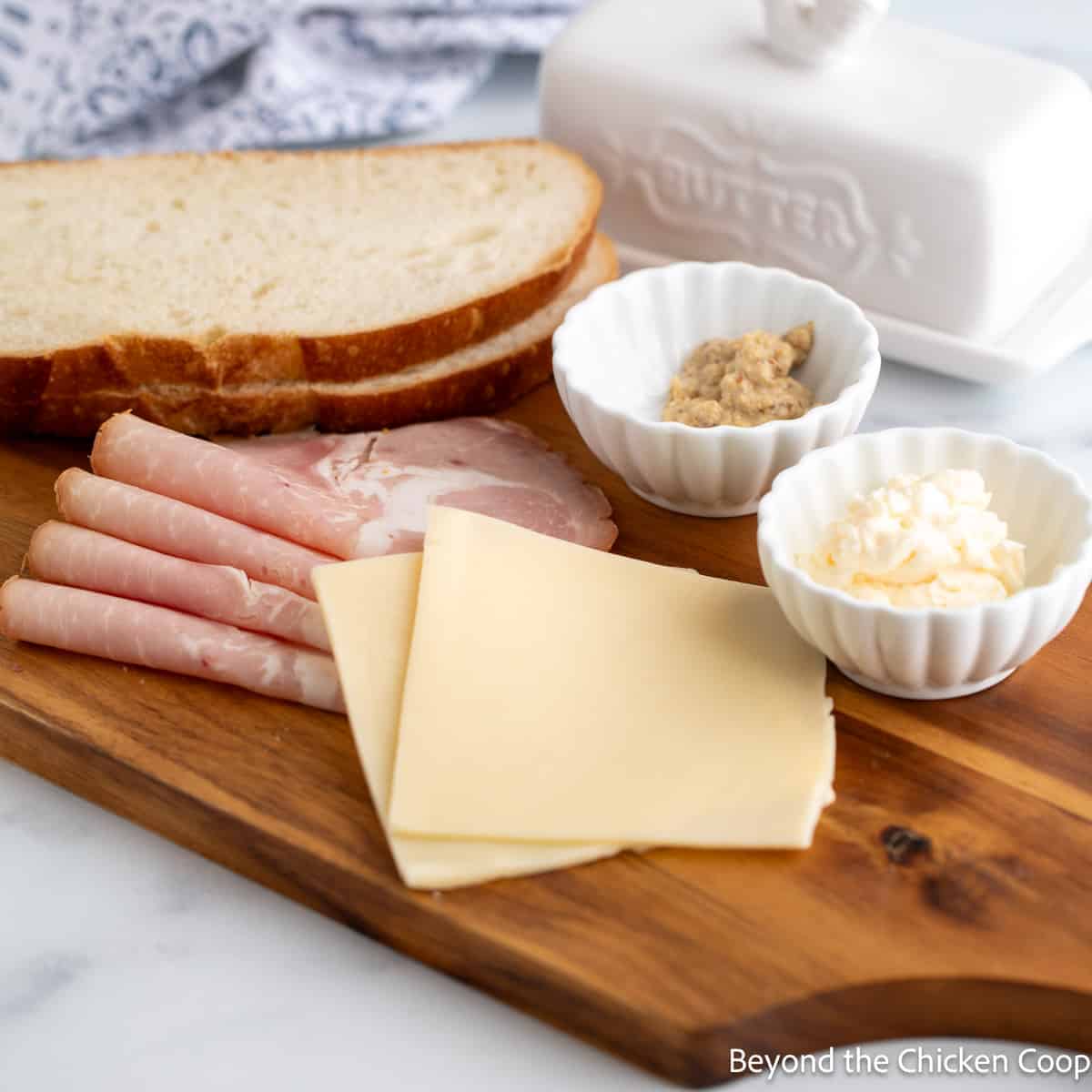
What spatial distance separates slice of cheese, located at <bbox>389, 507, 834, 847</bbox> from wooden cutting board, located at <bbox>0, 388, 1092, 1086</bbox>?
0.08 meters

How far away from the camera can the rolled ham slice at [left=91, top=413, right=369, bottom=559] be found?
8.90ft

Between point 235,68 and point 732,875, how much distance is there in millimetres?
3321

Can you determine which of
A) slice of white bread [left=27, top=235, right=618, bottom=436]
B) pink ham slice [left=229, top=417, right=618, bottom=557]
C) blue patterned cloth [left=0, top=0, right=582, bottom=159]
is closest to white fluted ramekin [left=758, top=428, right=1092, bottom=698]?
pink ham slice [left=229, top=417, right=618, bottom=557]

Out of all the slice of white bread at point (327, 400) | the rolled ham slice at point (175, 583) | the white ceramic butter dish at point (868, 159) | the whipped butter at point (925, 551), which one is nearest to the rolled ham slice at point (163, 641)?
the rolled ham slice at point (175, 583)

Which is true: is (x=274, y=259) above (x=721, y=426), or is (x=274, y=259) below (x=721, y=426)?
below

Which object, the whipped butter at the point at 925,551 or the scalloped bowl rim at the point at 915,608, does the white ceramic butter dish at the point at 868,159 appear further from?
the whipped butter at the point at 925,551

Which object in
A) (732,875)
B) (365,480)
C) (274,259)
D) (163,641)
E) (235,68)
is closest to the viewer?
(732,875)

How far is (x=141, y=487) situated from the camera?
9.19 ft

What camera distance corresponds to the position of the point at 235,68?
14.9ft

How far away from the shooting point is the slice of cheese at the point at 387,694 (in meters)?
2.17

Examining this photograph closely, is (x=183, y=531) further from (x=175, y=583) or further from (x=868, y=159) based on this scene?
(x=868, y=159)

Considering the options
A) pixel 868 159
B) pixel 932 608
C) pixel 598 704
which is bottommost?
pixel 598 704

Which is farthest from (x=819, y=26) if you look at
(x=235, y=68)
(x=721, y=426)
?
(x=235, y=68)

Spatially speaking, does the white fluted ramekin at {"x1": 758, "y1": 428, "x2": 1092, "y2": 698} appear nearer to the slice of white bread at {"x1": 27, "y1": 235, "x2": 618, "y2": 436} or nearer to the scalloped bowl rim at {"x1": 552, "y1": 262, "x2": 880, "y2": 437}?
the scalloped bowl rim at {"x1": 552, "y1": 262, "x2": 880, "y2": 437}
